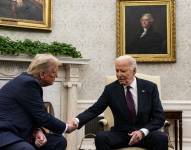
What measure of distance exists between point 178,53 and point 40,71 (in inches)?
164

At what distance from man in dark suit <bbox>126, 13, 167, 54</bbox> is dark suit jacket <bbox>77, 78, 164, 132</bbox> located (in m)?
2.95

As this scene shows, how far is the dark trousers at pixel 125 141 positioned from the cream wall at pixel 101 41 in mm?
3193

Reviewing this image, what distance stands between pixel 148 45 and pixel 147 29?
0.28 metres

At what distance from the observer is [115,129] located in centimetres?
398

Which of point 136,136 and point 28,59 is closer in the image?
point 136,136

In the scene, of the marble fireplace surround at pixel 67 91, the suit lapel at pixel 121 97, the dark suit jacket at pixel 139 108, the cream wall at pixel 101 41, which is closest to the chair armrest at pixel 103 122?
the dark suit jacket at pixel 139 108

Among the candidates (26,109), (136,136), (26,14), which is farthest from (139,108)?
(26,14)

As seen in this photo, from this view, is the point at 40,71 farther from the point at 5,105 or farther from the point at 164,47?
the point at 164,47

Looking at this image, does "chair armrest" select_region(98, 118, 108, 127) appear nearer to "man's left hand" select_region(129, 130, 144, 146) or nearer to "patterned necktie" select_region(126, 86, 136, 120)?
"patterned necktie" select_region(126, 86, 136, 120)

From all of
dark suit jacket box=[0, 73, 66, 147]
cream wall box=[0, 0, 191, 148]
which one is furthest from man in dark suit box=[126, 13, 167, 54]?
dark suit jacket box=[0, 73, 66, 147]

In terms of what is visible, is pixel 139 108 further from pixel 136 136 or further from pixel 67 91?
pixel 67 91

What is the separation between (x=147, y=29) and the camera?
23.0 ft

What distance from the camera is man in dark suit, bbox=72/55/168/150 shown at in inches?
149

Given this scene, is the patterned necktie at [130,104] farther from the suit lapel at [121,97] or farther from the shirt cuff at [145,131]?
the shirt cuff at [145,131]
